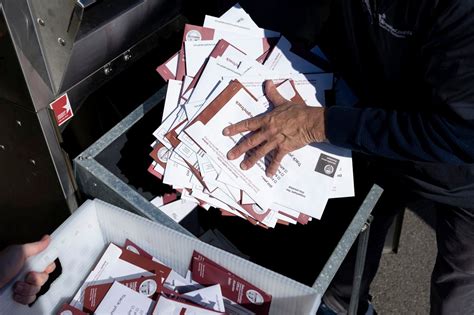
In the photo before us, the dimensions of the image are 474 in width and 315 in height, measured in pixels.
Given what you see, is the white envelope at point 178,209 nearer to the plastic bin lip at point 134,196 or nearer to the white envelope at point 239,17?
the plastic bin lip at point 134,196

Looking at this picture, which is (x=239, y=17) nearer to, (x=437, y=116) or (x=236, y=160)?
(x=236, y=160)

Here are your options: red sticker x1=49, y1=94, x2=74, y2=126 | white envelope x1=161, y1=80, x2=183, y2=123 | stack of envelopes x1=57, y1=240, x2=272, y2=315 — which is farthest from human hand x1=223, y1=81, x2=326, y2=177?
red sticker x1=49, y1=94, x2=74, y2=126

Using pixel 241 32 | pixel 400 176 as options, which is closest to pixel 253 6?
pixel 241 32

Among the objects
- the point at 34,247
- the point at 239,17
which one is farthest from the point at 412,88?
the point at 34,247

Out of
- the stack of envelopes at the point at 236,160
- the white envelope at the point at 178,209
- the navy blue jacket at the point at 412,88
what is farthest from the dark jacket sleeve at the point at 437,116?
the white envelope at the point at 178,209

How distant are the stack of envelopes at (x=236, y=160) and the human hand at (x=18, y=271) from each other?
343 millimetres

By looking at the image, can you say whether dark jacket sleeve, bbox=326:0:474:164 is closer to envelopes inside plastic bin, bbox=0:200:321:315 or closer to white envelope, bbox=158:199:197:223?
envelopes inside plastic bin, bbox=0:200:321:315

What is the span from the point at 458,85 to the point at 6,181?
4.61 ft

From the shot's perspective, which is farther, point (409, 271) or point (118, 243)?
point (409, 271)

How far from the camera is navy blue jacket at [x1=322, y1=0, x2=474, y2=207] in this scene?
116 centimetres

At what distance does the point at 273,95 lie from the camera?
4.77ft

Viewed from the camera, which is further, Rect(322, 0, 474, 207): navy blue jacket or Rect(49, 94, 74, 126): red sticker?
Rect(49, 94, 74, 126): red sticker

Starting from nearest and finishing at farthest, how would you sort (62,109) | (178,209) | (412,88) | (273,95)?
(412,88)
(273,95)
(62,109)
(178,209)

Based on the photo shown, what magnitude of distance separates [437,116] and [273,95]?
1.33ft
